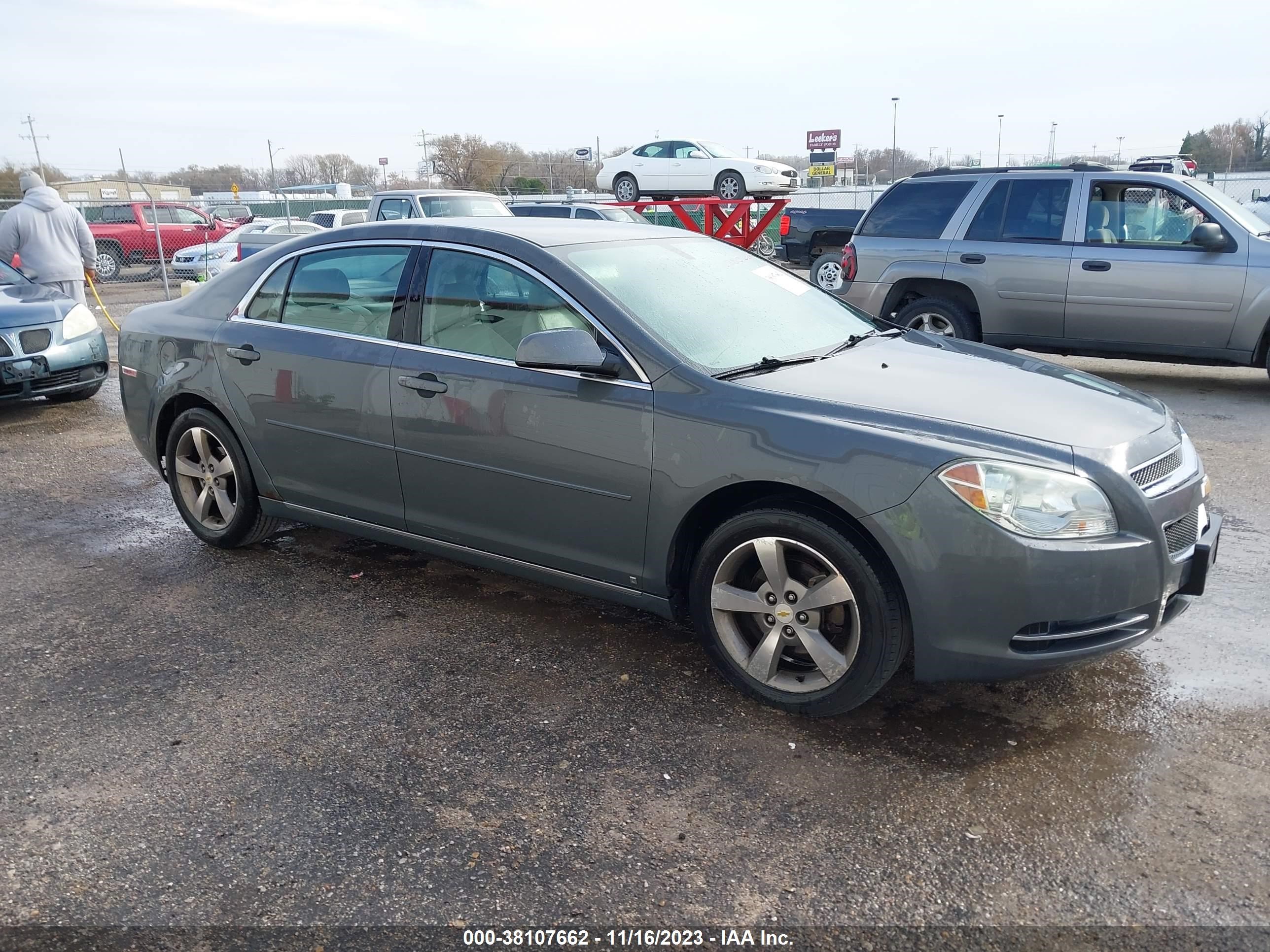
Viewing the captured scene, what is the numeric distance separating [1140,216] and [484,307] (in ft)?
21.4

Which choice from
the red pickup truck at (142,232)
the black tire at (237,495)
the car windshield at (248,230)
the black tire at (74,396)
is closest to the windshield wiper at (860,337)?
the black tire at (237,495)

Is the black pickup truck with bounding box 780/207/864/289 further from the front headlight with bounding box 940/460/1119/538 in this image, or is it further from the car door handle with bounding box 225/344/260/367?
the front headlight with bounding box 940/460/1119/538

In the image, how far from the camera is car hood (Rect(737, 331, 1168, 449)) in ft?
10.7

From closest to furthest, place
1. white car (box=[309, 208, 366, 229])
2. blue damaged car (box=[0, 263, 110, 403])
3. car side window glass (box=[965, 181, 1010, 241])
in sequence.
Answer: blue damaged car (box=[0, 263, 110, 403]) → car side window glass (box=[965, 181, 1010, 241]) → white car (box=[309, 208, 366, 229])

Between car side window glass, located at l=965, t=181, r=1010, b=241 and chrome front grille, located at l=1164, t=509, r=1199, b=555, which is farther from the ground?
car side window glass, located at l=965, t=181, r=1010, b=241

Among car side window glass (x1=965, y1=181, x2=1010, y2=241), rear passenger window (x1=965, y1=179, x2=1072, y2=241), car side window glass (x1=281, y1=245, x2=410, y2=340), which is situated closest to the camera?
car side window glass (x1=281, y1=245, x2=410, y2=340)

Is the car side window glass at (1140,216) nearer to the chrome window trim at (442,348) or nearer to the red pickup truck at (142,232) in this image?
the chrome window trim at (442,348)

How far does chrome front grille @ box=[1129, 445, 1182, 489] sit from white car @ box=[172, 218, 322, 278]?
1910 centimetres

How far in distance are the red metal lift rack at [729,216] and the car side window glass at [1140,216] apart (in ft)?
29.7

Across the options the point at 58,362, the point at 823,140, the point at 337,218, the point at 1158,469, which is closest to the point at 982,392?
the point at 1158,469

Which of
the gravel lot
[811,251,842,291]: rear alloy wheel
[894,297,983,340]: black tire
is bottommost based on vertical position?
the gravel lot

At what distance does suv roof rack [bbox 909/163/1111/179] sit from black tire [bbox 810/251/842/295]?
7.20 meters

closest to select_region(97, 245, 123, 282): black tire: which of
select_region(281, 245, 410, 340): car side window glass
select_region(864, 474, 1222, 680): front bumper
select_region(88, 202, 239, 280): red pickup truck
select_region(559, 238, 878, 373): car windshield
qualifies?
select_region(88, 202, 239, 280): red pickup truck

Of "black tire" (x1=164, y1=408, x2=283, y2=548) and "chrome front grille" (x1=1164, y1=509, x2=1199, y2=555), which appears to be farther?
"black tire" (x1=164, y1=408, x2=283, y2=548)
